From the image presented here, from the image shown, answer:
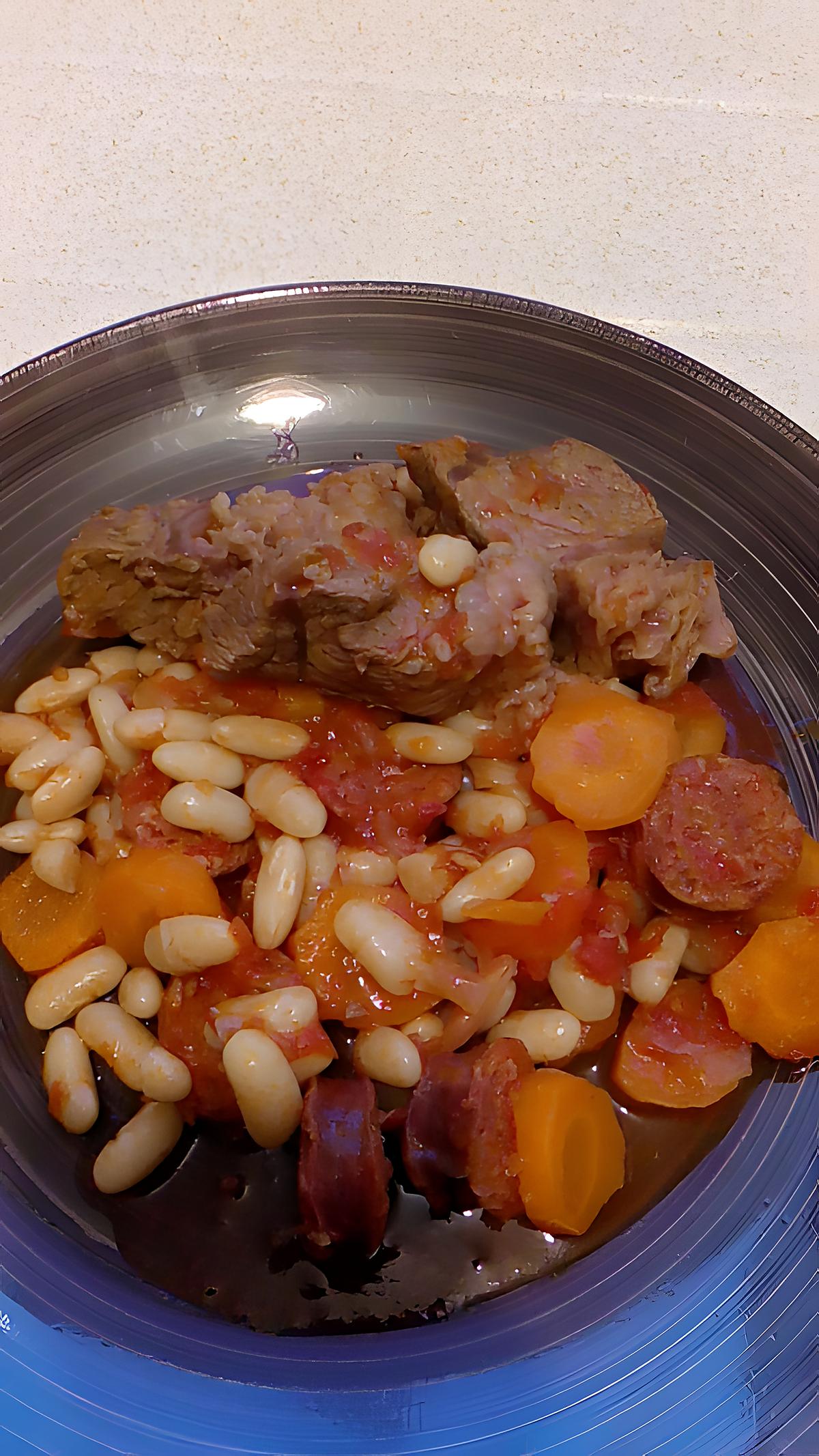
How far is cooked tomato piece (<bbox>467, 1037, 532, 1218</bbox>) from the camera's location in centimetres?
160

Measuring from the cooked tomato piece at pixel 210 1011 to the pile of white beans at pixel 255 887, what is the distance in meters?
0.02

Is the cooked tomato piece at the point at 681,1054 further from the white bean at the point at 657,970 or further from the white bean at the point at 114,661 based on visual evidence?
the white bean at the point at 114,661

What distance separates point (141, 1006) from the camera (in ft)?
5.71

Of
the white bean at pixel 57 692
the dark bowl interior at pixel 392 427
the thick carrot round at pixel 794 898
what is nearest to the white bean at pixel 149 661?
the white bean at pixel 57 692

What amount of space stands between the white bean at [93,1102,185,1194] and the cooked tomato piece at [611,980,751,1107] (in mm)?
858

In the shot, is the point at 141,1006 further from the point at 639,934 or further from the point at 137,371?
the point at 137,371

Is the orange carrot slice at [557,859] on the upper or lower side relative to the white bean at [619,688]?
lower

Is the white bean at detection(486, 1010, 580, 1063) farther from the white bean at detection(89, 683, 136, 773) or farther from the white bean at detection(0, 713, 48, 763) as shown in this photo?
the white bean at detection(0, 713, 48, 763)

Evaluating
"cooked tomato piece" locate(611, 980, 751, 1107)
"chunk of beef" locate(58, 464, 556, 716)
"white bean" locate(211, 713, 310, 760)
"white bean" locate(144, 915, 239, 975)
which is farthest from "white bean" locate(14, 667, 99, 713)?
"cooked tomato piece" locate(611, 980, 751, 1107)

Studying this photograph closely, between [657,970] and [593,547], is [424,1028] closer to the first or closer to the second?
[657,970]

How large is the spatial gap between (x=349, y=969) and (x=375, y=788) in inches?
14.7

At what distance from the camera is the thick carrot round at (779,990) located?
5.69 ft

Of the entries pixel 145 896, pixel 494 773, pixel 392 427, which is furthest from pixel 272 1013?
pixel 392 427

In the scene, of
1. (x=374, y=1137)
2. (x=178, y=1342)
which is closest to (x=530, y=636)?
(x=374, y=1137)
